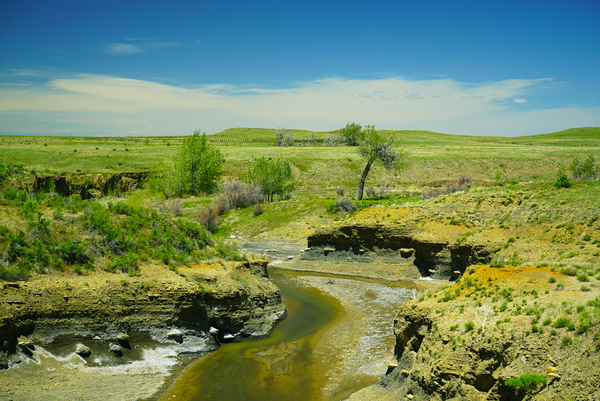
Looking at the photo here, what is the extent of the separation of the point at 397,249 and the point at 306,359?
1782 cm

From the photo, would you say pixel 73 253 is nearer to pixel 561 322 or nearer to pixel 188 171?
pixel 561 322

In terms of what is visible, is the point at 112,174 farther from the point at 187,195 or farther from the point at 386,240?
the point at 386,240

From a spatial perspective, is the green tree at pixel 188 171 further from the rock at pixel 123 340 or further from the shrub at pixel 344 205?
the rock at pixel 123 340

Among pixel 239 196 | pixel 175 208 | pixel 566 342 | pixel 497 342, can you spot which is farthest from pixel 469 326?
pixel 239 196

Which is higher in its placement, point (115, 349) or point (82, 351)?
point (82, 351)

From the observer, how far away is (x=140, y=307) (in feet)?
52.2

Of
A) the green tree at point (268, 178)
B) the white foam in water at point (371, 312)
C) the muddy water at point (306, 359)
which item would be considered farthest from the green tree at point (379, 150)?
the muddy water at point (306, 359)

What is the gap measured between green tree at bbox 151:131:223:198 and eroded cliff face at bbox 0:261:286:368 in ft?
129

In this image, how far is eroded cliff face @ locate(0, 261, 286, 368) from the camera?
13.2 m

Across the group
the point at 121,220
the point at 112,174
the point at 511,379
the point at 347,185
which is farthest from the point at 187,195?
the point at 511,379

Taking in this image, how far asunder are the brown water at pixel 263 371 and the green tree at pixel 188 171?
41066mm

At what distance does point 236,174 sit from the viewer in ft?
264

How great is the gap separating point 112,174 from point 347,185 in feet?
137

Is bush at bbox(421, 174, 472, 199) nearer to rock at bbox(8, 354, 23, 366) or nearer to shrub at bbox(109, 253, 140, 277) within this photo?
shrub at bbox(109, 253, 140, 277)
